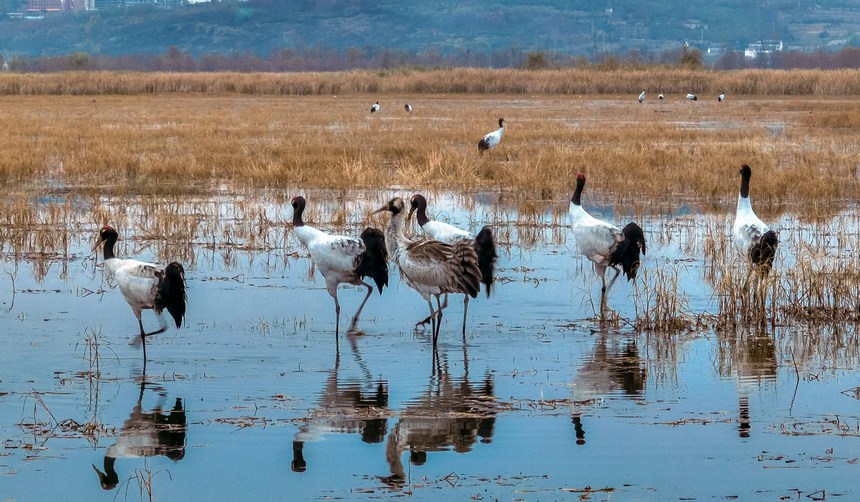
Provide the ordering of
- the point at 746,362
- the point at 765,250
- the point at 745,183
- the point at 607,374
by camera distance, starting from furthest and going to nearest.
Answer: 1. the point at 745,183
2. the point at 765,250
3. the point at 746,362
4. the point at 607,374

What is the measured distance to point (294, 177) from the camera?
19.2 meters

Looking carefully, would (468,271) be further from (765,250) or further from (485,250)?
(765,250)

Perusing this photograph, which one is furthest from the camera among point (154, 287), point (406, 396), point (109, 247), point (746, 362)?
point (109, 247)

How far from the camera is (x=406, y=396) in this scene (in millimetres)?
7586

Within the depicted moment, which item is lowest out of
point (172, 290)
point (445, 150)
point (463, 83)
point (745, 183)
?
point (172, 290)

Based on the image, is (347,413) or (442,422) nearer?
(442,422)

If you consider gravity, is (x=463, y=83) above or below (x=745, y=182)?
above

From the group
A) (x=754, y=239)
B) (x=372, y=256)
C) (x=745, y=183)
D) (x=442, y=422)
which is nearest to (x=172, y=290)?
(x=372, y=256)

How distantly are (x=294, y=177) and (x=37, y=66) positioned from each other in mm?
117022

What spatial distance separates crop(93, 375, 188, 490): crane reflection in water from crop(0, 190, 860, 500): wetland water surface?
2cm

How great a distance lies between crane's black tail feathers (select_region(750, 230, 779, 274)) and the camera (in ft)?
34.0

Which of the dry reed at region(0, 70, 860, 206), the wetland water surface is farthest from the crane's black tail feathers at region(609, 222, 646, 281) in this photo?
the dry reed at region(0, 70, 860, 206)

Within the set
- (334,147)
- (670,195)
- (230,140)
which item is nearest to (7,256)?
(670,195)

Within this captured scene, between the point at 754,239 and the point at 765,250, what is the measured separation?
1.09 feet
